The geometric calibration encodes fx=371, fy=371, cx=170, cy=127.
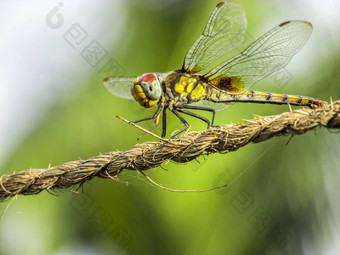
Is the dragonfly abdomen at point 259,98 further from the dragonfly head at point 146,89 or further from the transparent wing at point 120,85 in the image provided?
the transparent wing at point 120,85

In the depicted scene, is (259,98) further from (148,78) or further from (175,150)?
(175,150)

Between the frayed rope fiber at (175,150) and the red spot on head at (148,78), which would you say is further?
the red spot on head at (148,78)

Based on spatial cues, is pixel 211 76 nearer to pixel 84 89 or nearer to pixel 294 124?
pixel 294 124

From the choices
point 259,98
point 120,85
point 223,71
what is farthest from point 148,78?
point 259,98

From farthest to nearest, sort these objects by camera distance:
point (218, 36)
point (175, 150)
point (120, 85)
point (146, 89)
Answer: point (120, 85), point (218, 36), point (146, 89), point (175, 150)

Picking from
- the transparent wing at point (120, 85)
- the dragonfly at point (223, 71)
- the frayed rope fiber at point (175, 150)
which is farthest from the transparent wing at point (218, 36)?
the frayed rope fiber at point (175, 150)

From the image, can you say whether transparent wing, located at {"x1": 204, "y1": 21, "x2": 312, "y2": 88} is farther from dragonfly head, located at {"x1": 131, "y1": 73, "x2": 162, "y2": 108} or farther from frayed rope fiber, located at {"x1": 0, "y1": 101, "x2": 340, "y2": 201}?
frayed rope fiber, located at {"x1": 0, "y1": 101, "x2": 340, "y2": 201}

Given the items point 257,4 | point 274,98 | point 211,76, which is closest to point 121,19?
point 257,4
